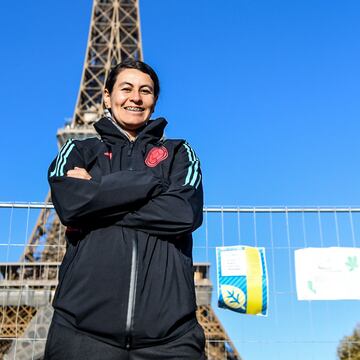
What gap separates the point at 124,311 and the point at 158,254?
0.72 ft

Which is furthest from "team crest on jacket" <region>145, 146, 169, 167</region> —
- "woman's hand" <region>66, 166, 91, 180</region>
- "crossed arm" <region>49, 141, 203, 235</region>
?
"woman's hand" <region>66, 166, 91, 180</region>

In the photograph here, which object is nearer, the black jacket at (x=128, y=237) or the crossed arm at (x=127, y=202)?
the black jacket at (x=128, y=237)

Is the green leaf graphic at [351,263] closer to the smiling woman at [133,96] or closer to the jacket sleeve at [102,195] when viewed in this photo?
the smiling woman at [133,96]

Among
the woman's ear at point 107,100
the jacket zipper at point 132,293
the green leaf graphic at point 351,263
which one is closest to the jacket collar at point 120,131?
the woman's ear at point 107,100

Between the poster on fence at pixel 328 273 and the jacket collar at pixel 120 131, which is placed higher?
the jacket collar at pixel 120 131

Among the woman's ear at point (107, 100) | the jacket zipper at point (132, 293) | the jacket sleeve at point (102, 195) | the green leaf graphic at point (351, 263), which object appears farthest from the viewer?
the green leaf graphic at point (351, 263)

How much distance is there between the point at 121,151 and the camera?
203 centimetres

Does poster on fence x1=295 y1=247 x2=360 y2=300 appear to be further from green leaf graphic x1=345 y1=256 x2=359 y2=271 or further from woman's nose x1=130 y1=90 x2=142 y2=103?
woman's nose x1=130 y1=90 x2=142 y2=103

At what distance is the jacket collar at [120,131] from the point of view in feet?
6.74

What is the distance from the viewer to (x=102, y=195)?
5.82ft

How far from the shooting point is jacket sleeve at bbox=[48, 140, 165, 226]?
5.82 feet

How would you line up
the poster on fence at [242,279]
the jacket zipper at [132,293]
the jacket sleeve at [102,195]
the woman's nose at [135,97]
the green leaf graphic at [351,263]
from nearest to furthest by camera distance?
the jacket zipper at [132,293] < the jacket sleeve at [102,195] < the woman's nose at [135,97] < the poster on fence at [242,279] < the green leaf graphic at [351,263]

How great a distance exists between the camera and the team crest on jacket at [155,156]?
1998 mm

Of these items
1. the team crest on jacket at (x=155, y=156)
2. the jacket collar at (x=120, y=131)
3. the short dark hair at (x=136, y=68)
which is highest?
the short dark hair at (x=136, y=68)
